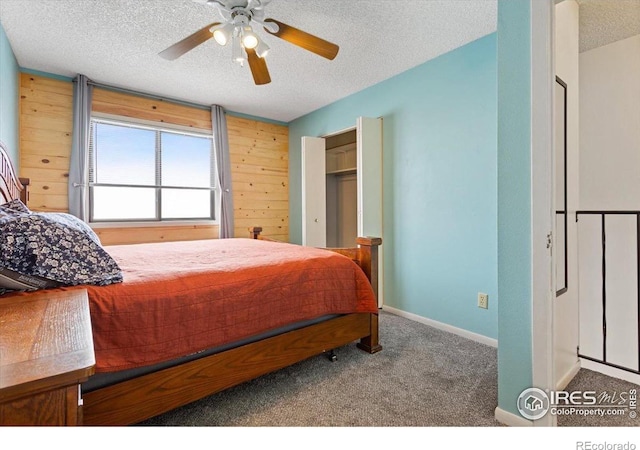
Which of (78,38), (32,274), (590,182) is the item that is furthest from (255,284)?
(590,182)

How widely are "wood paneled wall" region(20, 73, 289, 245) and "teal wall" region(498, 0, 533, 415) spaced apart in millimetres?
3558

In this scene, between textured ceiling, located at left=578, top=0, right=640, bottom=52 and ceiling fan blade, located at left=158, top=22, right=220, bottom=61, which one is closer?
ceiling fan blade, located at left=158, top=22, right=220, bottom=61

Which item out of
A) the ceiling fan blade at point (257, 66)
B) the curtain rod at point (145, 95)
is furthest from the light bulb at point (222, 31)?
the curtain rod at point (145, 95)

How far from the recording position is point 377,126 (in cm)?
345

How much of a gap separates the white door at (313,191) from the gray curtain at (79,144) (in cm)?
237

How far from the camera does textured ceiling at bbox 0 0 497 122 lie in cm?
221

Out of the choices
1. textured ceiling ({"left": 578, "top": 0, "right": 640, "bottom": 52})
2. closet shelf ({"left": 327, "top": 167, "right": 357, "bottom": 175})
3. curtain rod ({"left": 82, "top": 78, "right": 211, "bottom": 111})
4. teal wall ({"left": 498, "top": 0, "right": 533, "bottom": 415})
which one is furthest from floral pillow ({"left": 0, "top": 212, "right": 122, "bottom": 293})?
closet shelf ({"left": 327, "top": 167, "right": 357, "bottom": 175})

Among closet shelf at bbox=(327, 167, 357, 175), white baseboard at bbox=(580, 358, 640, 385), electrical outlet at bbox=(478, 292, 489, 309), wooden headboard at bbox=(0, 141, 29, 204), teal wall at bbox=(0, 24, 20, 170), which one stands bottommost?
white baseboard at bbox=(580, 358, 640, 385)

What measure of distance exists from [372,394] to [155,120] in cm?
376

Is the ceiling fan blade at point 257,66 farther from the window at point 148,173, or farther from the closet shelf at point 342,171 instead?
the closet shelf at point 342,171

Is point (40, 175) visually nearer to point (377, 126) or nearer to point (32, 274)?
point (32, 274)

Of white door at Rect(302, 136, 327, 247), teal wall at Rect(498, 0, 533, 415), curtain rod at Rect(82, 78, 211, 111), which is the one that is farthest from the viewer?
white door at Rect(302, 136, 327, 247)

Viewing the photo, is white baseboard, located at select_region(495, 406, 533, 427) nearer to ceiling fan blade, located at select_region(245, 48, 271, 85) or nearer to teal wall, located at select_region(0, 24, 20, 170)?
ceiling fan blade, located at select_region(245, 48, 271, 85)

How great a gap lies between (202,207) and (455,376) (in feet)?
11.7
